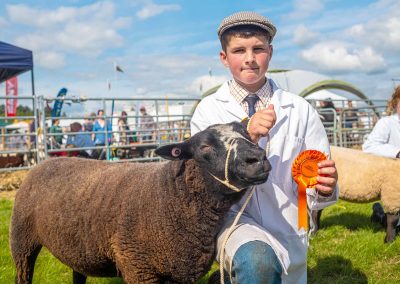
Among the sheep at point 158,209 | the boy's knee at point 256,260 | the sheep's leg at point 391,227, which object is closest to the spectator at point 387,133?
the sheep's leg at point 391,227

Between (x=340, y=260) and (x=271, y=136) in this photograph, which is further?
(x=340, y=260)

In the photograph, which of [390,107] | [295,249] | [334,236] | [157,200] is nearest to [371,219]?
[334,236]

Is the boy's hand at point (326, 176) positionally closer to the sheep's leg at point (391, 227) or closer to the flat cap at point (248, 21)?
the flat cap at point (248, 21)

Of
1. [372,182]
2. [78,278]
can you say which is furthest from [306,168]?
[372,182]

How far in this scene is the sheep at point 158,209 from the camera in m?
2.46

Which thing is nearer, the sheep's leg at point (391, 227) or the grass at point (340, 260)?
the grass at point (340, 260)

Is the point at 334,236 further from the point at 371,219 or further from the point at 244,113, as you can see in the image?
the point at 244,113

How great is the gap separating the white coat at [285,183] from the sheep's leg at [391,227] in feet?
8.69

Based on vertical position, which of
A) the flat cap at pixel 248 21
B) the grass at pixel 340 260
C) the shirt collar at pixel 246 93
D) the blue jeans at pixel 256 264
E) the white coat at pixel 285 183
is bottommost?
the grass at pixel 340 260

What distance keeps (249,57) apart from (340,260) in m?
2.85

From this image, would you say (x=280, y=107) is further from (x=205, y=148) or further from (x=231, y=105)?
(x=205, y=148)

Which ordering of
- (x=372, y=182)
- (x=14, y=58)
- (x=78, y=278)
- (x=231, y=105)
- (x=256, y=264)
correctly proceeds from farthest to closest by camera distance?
(x=14, y=58) < (x=372, y=182) < (x=78, y=278) < (x=231, y=105) < (x=256, y=264)

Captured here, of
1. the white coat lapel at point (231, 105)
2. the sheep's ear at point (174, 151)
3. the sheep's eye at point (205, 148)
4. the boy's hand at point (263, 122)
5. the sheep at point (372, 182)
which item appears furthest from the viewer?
the sheep at point (372, 182)

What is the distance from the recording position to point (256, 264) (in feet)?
7.17
